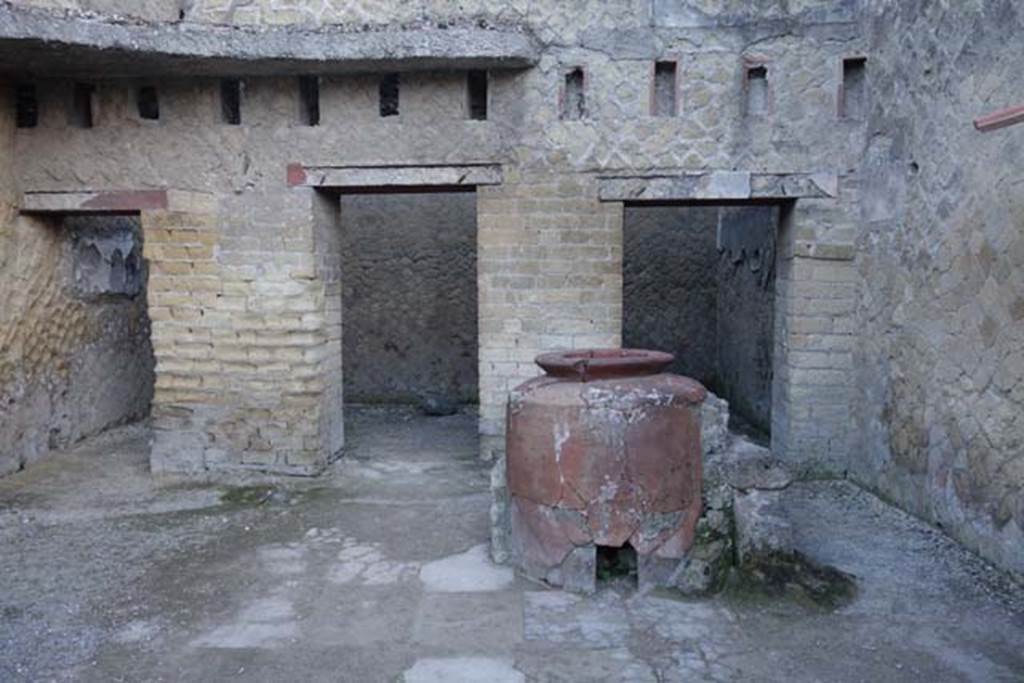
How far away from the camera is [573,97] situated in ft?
19.6

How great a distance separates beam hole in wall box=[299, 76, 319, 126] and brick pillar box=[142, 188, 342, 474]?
59 cm

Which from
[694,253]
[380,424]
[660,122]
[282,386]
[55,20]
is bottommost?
[380,424]

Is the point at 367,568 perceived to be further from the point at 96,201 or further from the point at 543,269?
the point at 96,201

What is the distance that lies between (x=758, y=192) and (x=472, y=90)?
7.55 ft

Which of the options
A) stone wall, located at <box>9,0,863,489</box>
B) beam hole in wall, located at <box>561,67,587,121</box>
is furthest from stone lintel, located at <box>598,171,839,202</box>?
beam hole in wall, located at <box>561,67,587,121</box>

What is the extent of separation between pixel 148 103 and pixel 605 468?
4.84 meters

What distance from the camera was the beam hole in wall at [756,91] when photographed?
583cm

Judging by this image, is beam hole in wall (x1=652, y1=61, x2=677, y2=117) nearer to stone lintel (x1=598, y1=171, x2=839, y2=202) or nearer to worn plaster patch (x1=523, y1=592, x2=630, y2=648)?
stone lintel (x1=598, y1=171, x2=839, y2=202)

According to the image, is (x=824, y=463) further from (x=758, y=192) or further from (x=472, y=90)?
(x=472, y=90)

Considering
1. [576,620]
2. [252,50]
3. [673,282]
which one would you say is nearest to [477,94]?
[252,50]

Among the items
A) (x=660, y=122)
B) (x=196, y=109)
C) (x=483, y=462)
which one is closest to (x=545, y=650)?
(x=483, y=462)

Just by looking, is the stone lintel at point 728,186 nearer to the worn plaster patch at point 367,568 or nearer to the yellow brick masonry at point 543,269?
the yellow brick masonry at point 543,269

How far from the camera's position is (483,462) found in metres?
6.40

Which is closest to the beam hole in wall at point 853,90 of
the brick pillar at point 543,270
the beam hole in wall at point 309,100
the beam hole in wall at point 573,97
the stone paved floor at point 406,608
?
the brick pillar at point 543,270
